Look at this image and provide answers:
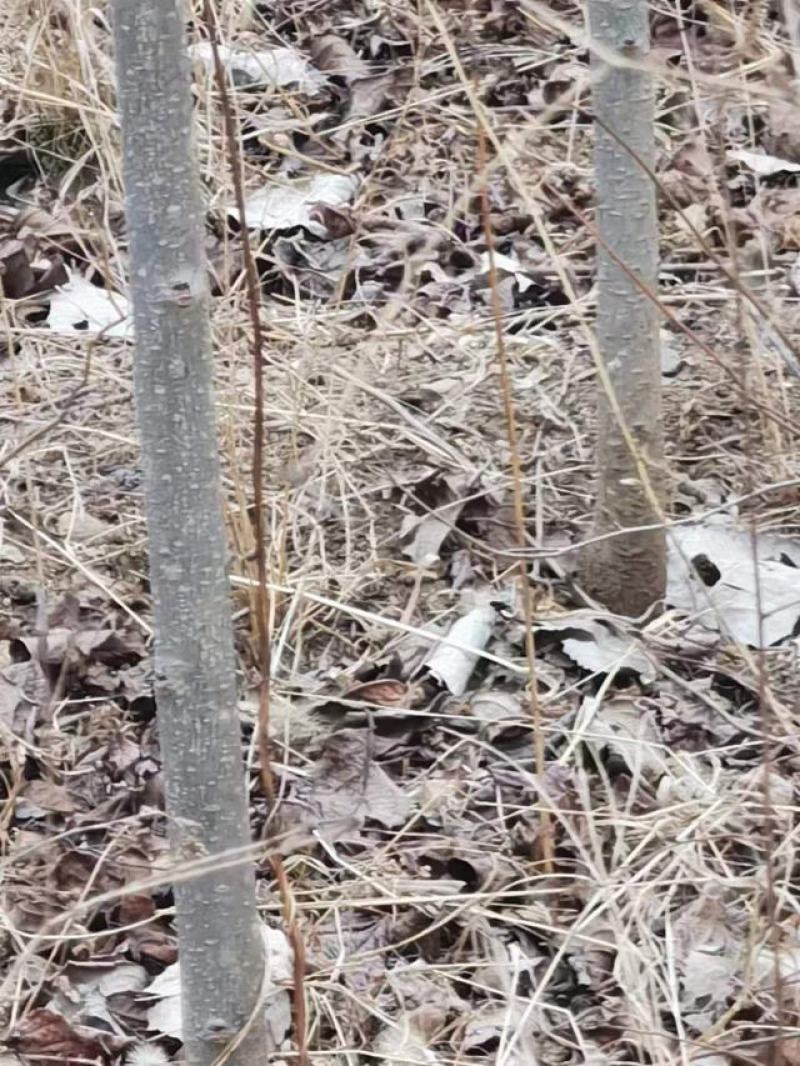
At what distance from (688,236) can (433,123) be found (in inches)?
31.7

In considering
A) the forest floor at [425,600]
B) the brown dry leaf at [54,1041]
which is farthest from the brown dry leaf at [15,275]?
the brown dry leaf at [54,1041]

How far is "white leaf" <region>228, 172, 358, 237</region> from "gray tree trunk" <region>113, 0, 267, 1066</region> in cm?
228

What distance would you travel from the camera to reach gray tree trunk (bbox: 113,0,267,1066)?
1370mm

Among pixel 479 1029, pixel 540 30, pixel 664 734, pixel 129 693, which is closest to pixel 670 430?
pixel 664 734

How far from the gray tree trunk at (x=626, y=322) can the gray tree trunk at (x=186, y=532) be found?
0.94 m

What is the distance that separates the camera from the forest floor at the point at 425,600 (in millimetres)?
1962

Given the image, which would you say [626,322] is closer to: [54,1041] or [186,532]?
[186,532]

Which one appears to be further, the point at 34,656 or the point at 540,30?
the point at 540,30

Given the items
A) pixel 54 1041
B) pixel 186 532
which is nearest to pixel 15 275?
pixel 54 1041

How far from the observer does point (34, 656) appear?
Answer: 252 centimetres

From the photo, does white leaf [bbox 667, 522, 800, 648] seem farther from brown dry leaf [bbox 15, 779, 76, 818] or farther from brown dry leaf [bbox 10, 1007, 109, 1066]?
brown dry leaf [bbox 10, 1007, 109, 1066]

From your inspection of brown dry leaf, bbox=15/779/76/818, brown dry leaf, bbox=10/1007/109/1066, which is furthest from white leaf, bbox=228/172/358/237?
brown dry leaf, bbox=10/1007/109/1066

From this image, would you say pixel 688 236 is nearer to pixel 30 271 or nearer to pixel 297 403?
pixel 297 403

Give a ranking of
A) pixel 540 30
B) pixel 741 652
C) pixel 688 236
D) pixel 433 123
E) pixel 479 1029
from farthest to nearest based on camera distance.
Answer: pixel 540 30 < pixel 433 123 < pixel 688 236 < pixel 741 652 < pixel 479 1029
